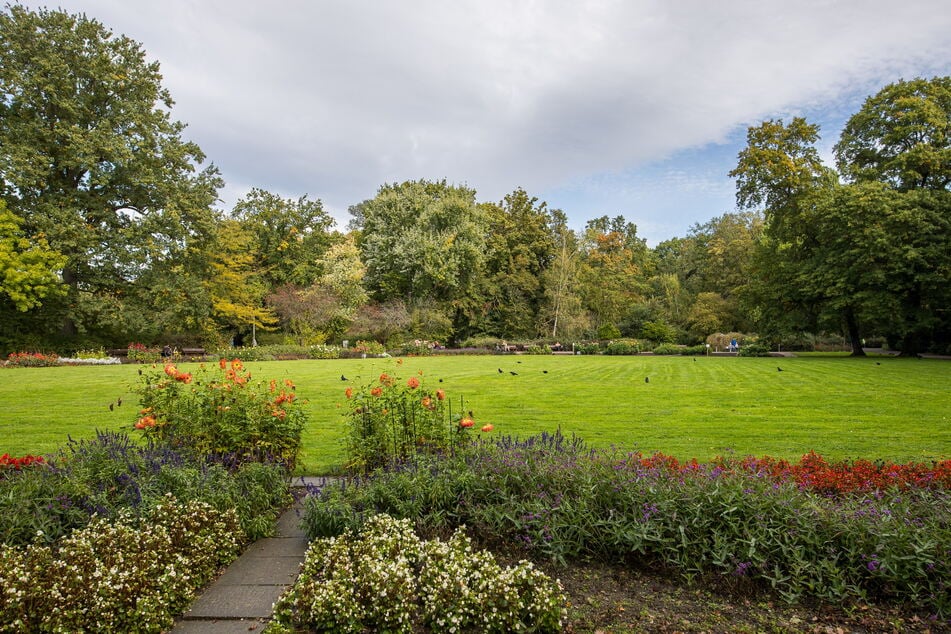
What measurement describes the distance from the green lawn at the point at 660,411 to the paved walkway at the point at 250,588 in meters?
1.61

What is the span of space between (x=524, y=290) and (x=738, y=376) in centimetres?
2128

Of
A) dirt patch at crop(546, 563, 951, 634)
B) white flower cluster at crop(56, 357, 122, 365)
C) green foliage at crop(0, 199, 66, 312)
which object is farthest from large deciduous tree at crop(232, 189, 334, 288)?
dirt patch at crop(546, 563, 951, 634)

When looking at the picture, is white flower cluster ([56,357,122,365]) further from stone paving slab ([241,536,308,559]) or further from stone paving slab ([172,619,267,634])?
stone paving slab ([172,619,267,634])

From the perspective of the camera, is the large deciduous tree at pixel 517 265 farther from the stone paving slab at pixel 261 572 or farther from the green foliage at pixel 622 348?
the stone paving slab at pixel 261 572

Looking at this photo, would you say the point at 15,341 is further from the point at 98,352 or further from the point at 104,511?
the point at 104,511

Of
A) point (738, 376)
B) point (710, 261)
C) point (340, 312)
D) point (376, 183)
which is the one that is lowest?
point (738, 376)

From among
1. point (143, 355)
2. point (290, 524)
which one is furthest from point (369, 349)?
point (290, 524)

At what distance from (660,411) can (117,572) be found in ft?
24.3

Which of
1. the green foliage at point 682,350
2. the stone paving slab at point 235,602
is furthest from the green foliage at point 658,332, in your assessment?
the stone paving slab at point 235,602

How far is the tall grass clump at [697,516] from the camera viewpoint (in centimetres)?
254

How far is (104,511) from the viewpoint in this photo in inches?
117

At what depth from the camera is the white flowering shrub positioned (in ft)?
7.09

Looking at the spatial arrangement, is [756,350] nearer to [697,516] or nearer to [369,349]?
[369,349]

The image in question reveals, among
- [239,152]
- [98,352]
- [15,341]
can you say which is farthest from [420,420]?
[15,341]
